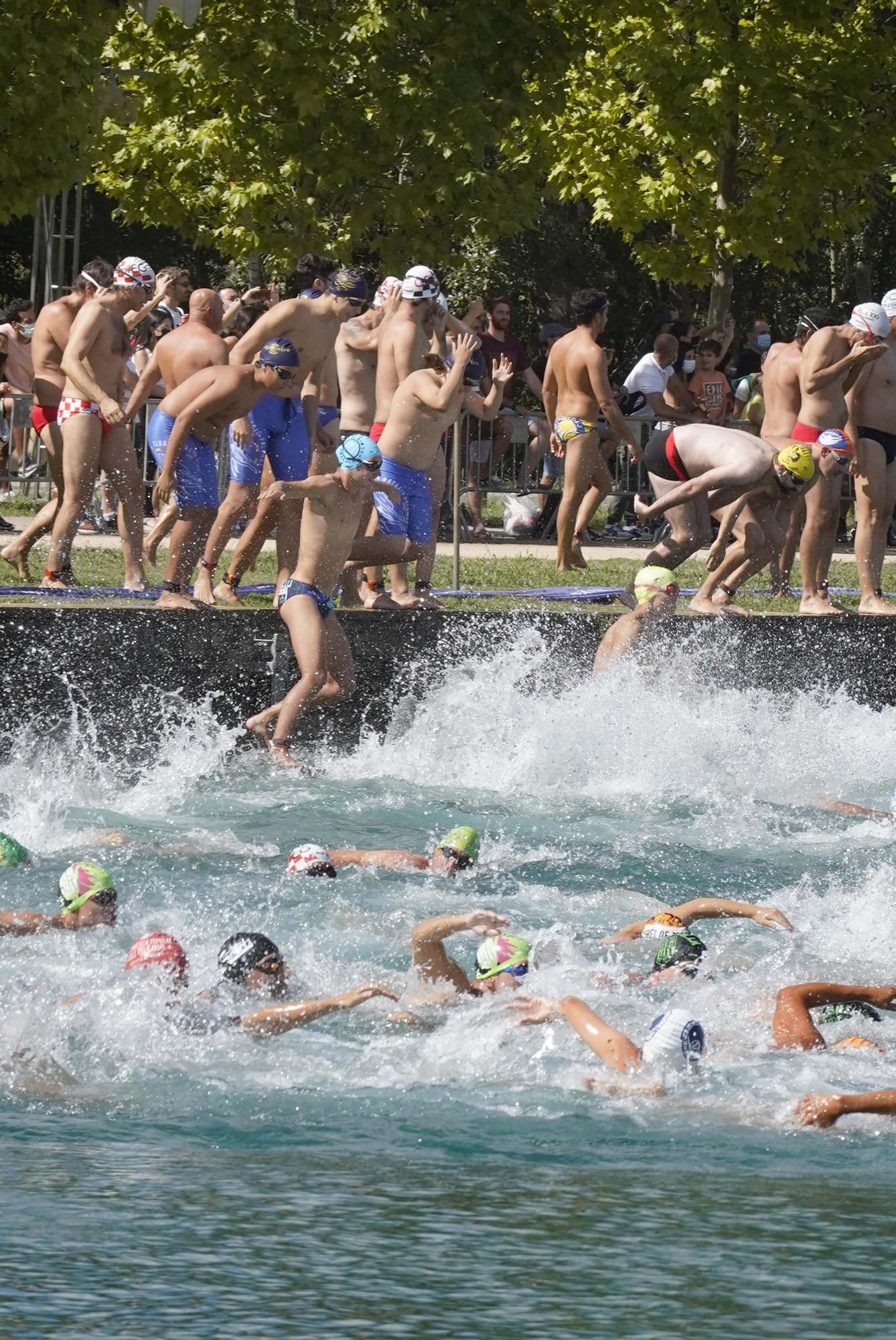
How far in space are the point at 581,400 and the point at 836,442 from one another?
1.98 meters

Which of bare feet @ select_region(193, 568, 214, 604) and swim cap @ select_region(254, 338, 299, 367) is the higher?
swim cap @ select_region(254, 338, 299, 367)

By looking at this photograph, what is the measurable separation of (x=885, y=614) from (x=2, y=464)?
25.3ft

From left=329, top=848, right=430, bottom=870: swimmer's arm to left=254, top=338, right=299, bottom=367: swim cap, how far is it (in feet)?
11.4

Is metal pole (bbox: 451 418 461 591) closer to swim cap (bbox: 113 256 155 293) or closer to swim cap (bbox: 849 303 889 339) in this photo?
swim cap (bbox: 113 256 155 293)

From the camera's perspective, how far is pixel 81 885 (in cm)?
812

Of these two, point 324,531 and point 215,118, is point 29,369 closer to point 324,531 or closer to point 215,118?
point 215,118

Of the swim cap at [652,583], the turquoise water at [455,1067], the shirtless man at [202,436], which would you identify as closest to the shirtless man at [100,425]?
the shirtless man at [202,436]

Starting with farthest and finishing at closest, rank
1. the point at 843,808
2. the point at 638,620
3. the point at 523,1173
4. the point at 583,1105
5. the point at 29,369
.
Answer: the point at 29,369
the point at 638,620
the point at 843,808
the point at 583,1105
the point at 523,1173

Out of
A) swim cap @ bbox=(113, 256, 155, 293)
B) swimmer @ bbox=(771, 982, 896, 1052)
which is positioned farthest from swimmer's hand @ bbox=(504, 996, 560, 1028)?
swim cap @ bbox=(113, 256, 155, 293)

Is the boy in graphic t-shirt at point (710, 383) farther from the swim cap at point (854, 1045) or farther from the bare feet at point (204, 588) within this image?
the swim cap at point (854, 1045)

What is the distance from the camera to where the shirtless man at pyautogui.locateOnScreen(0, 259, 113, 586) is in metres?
12.8

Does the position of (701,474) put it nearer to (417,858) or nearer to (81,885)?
(417,858)

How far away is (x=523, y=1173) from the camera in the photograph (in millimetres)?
5793

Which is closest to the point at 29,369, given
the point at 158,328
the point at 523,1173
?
the point at 158,328
